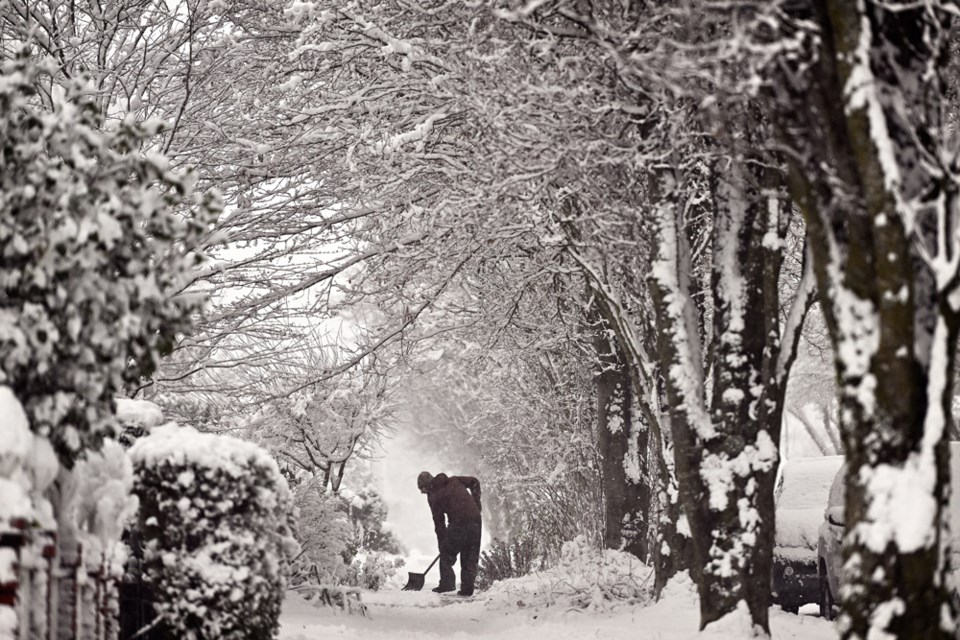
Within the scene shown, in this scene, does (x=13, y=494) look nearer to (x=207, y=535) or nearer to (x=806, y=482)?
(x=207, y=535)

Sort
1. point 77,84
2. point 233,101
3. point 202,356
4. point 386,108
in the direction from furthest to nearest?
1. point 202,356
2. point 233,101
3. point 386,108
4. point 77,84

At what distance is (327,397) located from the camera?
14195mm

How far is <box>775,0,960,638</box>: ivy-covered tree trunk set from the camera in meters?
4.29

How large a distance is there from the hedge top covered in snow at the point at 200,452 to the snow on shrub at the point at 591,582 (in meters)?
5.70

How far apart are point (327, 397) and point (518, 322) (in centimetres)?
272

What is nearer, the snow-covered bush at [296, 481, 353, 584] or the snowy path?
the snowy path

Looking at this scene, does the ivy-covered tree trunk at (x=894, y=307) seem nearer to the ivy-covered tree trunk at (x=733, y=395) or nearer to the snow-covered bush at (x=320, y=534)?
the ivy-covered tree trunk at (x=733, y=395)

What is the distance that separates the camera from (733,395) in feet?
22.5

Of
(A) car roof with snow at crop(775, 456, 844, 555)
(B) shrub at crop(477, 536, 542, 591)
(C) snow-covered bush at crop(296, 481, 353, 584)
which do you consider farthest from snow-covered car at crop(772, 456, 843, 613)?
(B) shrub at crop(477, 536, 542, 591)

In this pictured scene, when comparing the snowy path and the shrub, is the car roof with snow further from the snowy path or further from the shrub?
the shrub

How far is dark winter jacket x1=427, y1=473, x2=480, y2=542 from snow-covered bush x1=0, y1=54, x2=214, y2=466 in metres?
10.7

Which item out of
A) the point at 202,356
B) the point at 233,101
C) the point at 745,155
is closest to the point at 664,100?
the point at 745,155

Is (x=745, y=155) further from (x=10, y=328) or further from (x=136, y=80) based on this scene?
(x=136, y=80)

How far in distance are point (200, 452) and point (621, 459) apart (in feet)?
25.3
